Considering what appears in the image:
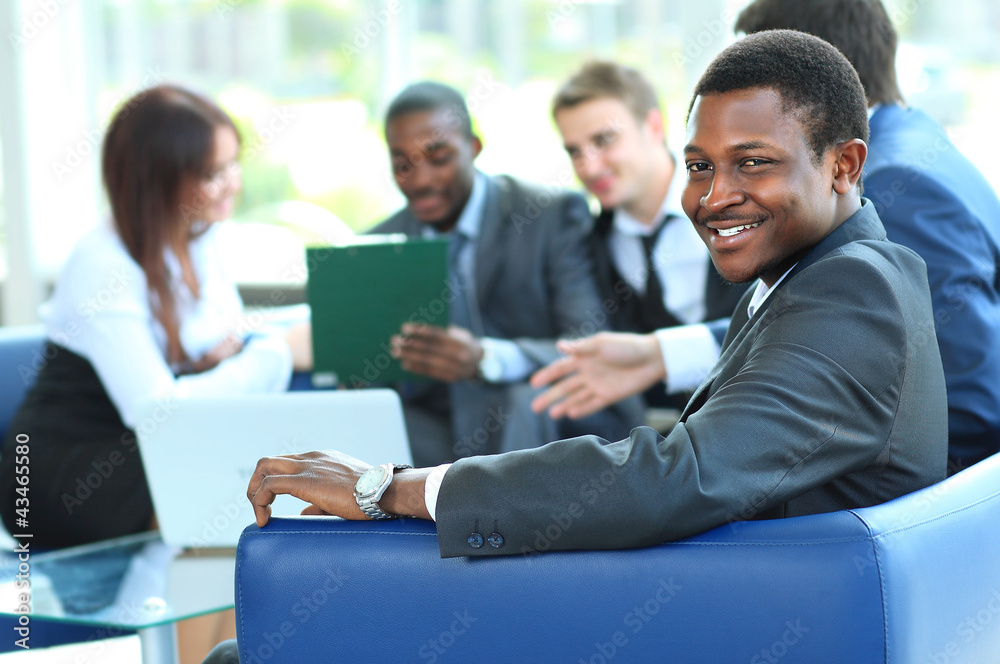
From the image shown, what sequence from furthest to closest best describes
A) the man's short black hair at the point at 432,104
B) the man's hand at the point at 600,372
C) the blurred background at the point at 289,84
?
the blurred background at the point at 289,84, the man's short black hair at the point at 432,104, the man's hand at the point at 600,372

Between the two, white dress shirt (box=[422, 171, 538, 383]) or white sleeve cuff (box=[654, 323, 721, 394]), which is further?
white dress shirt (box=[422, 171, 538, 383])

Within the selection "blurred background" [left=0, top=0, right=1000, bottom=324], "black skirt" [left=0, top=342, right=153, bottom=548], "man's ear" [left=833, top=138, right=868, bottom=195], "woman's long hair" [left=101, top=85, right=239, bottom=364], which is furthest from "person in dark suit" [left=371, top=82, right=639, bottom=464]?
"man's ear" [left=833, top=138, right=868, bottom=195]

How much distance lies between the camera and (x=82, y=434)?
2.47 m

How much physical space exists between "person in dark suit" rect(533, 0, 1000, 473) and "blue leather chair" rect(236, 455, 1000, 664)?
18.4 inches

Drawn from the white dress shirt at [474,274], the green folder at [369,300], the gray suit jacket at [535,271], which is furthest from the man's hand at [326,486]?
the gray suit jacket at [535,271]

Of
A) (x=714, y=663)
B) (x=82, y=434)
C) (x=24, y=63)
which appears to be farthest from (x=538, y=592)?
(x=24, y=63)

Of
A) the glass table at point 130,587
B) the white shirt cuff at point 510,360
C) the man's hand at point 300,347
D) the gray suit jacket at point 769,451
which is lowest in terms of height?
the glass table at point 130,587

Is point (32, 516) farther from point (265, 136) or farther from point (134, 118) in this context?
point (265, 136)

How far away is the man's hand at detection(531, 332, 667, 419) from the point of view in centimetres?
220

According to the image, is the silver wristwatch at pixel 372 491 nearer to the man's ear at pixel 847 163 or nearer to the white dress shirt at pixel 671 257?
the man's ear at pixel 847 163

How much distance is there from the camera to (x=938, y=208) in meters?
1.75

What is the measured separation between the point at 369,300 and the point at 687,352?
0.83m

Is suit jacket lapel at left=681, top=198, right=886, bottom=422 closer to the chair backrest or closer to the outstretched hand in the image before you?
the outstretched hand

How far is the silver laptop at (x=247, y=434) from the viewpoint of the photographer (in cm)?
180
